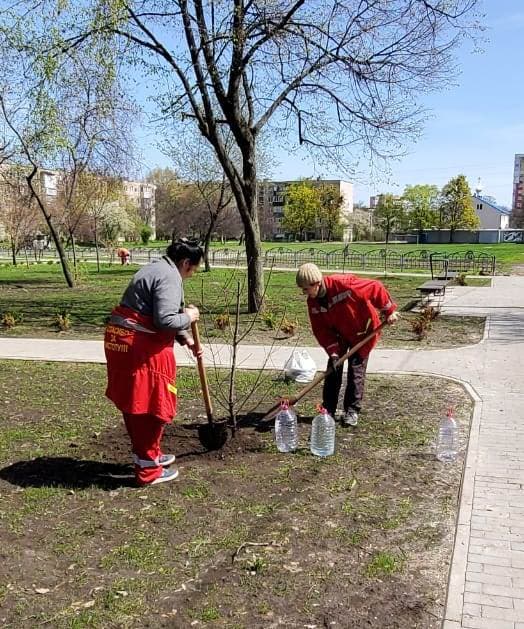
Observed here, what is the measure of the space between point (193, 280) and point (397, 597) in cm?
2010

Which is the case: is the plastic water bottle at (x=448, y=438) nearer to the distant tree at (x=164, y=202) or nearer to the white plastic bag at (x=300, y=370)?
the white plastic bag at (x=300, y=370)

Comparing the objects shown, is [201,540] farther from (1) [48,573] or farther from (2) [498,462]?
(2) [498,462]

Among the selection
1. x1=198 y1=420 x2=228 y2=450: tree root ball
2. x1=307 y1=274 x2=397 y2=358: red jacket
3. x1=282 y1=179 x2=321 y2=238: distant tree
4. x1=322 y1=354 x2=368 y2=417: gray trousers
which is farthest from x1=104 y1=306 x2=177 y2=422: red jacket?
x1=282 y1=179 x2=321 y2=238: distant tree

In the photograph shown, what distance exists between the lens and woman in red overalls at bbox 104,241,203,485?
12.8 ft

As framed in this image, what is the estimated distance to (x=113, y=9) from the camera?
10.7m

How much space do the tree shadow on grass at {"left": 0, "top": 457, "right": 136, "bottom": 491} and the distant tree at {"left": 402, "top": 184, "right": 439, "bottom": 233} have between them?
84.8 meters

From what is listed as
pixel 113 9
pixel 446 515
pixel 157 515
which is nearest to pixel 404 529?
pixel 446 515

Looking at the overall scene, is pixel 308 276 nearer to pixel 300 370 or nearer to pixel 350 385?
pixel 350 385

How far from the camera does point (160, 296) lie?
12.6ft

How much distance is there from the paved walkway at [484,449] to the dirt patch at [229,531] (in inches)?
4.8

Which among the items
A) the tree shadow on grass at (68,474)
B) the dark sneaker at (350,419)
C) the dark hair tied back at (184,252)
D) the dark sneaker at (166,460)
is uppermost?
the dark hair tied back at (184,252)

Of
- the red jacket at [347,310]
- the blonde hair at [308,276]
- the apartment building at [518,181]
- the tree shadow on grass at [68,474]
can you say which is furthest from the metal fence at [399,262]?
the apartment building at [518,181]

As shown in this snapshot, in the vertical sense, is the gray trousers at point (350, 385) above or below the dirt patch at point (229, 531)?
above

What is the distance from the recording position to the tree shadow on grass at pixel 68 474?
4449mm
